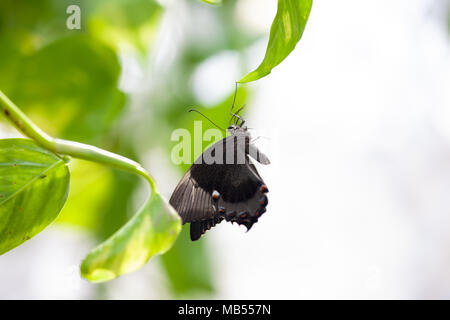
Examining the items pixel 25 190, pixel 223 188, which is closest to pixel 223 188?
pixel 223 188

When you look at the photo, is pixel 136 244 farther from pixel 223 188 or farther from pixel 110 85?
pixel 110 85

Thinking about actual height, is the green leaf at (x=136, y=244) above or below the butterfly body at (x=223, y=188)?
below

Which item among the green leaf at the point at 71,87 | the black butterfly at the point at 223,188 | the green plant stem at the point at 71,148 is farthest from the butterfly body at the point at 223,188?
the green leaf at the point at 71,87

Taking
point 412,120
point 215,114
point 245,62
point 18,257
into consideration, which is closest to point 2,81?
point 215,114

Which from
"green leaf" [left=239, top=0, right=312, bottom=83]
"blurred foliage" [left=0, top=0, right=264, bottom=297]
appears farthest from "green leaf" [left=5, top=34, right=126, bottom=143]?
"green leaf" [left=239, top=0, right=312, bottom=83]

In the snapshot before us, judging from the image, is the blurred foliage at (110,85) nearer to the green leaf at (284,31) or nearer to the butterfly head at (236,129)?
the butterfly head at (236,129)

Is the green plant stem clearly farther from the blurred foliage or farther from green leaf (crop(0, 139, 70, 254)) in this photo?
the blurred foliage
